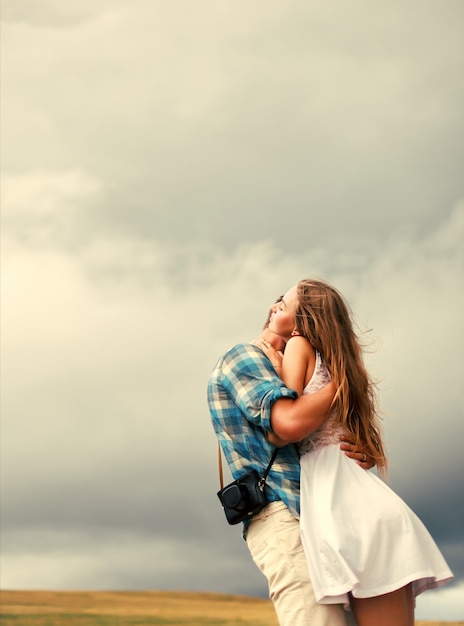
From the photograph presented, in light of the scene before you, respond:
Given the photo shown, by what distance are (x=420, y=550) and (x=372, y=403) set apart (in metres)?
0.83

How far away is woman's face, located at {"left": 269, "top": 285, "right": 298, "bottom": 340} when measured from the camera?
4.28 m

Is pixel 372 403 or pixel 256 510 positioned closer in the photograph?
pixel 256 510

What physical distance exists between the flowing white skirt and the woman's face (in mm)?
731

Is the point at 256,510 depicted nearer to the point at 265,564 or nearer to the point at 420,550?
the point at 265,564

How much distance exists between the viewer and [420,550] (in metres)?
3.82

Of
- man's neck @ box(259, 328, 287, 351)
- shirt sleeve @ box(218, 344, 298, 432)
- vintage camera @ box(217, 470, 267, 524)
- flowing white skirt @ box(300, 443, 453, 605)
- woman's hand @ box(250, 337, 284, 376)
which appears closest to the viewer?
flowing white skirt @ box(300, 443, 453, 605)

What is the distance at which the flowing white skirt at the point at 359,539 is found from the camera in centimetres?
370

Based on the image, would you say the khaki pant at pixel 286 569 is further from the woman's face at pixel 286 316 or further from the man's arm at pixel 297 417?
the woman's face at pixel 286 316

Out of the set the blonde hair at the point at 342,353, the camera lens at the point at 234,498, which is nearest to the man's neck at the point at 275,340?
the blonde hair at the point at 342,353

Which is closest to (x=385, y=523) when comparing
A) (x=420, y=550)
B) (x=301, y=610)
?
(x=420, y=550)

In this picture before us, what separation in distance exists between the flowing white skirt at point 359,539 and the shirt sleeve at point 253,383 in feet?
1.26

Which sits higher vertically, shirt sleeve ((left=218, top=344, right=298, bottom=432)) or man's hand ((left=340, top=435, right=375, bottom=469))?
shirt sleeve ((left=218, top=344, right=298, bottom=432))

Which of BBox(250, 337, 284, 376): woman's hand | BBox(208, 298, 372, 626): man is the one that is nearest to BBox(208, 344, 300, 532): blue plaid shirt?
BBox(208, 298, 372, 626): man

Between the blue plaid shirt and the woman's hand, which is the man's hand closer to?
the blue plaid shirt
